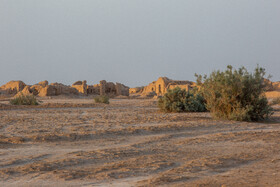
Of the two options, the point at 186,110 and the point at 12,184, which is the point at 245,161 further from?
the point at 186,110

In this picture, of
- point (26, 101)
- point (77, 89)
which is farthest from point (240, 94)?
point (77, 89)

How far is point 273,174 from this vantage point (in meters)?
3.91

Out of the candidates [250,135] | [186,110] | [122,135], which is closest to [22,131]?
[122,135]

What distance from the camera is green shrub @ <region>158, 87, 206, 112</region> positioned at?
1529 centimetres

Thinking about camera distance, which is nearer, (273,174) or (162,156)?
(273,174)

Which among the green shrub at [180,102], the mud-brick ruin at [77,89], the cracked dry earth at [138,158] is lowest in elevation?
the cracked dry earth at [138,158]

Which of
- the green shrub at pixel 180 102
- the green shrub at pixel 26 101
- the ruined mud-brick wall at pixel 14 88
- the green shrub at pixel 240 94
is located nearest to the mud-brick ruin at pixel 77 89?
the ruined mud-brick wall at pixel 14 88

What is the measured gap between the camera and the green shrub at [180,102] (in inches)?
602

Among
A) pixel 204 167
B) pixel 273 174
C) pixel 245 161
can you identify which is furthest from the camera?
pixel 245 161

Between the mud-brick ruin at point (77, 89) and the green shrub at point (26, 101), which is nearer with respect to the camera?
the green shrub at point (26, 101)

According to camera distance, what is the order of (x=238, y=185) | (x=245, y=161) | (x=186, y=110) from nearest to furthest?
(x=238, y=185) → (x=245, y=161) → (x=186, y=110)

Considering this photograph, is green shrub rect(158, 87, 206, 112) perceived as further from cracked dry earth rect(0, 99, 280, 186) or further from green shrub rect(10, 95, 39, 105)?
Result: green shrub rect(10, 95, 39, 105)

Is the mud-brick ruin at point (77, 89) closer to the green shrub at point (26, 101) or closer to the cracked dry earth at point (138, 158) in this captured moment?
the green shrub at point (26, 101)

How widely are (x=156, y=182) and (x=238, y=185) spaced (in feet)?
3.12
